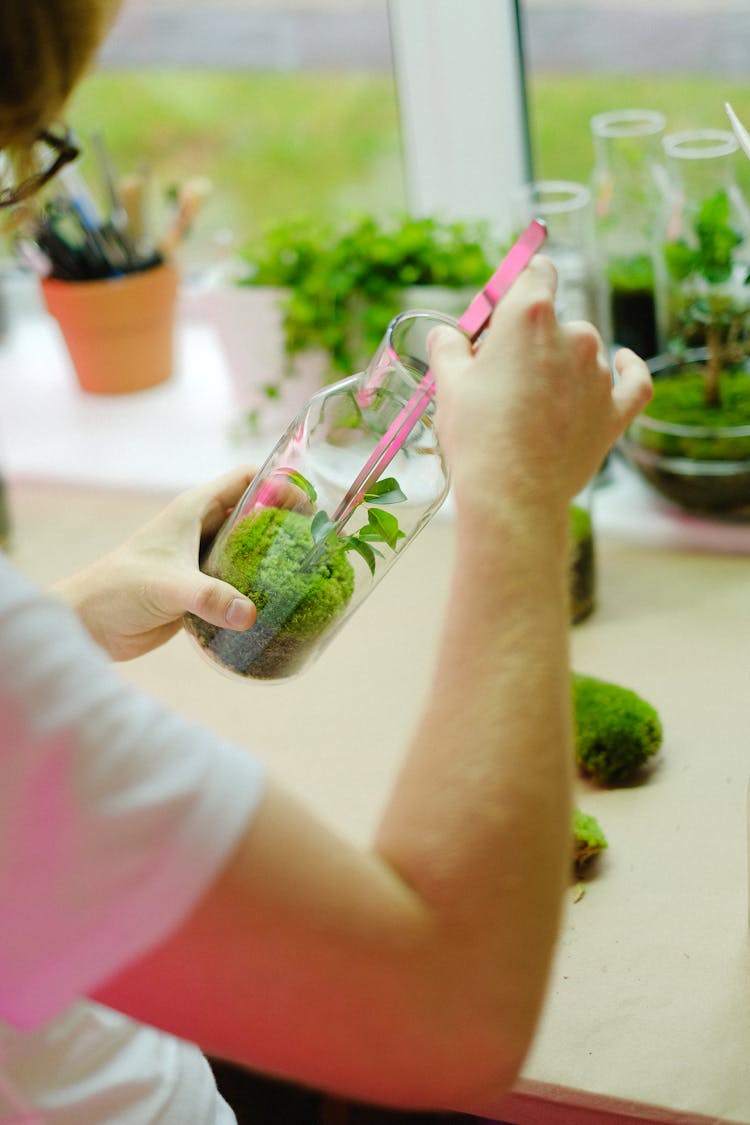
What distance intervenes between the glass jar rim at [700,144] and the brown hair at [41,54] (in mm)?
665

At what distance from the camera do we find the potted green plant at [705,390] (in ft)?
3.54

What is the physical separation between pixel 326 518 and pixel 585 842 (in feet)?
0.83

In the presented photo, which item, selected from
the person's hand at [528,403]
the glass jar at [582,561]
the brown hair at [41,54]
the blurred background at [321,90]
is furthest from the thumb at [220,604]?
the blurred background at [321,90]

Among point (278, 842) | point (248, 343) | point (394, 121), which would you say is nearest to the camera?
point (278, 842)

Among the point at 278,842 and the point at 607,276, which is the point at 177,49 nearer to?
the point at 607,276

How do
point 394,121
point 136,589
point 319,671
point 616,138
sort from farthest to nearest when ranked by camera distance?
point 394,121 → point 616,138 → point 319,671 → point 136,589

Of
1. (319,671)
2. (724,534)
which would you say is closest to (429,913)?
(319,671)

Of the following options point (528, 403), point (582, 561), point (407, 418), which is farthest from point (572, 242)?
point (528, 403)

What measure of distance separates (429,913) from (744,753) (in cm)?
42

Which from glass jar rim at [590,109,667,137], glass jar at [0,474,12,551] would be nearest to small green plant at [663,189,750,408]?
glass jar rim at [590,109,667,137]

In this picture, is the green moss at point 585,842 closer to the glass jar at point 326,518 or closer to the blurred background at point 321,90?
the glass jar at point 326,518

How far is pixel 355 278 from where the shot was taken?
128 centimetres

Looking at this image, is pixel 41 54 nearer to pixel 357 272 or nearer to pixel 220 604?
pixel 220 604

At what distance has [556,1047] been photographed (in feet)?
2.30
